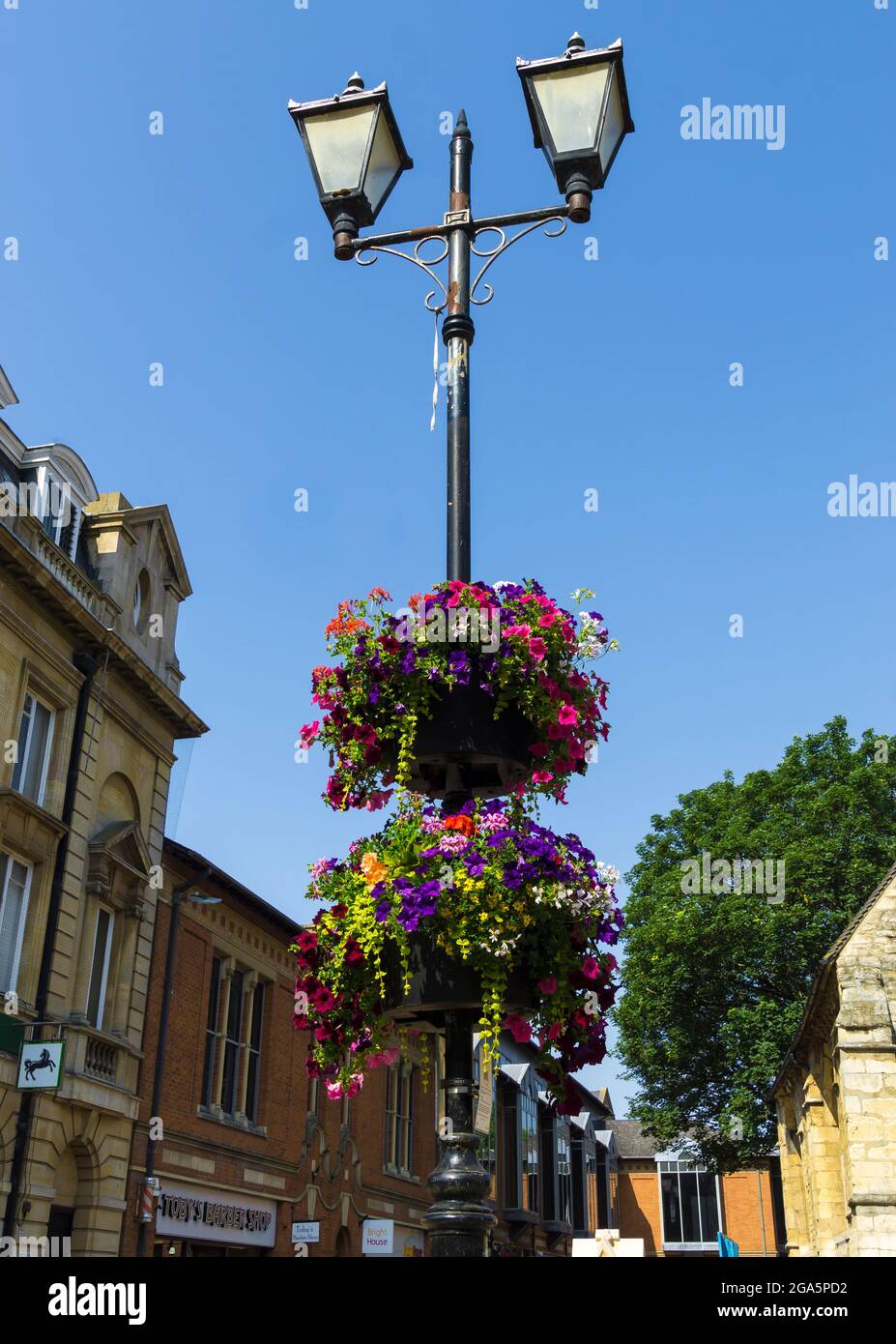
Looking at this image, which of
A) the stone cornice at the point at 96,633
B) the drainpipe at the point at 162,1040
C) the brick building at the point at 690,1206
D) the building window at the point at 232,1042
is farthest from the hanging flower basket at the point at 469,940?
the brick building at the point at 690,1206

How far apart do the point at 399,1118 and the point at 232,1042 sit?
39.4 feet

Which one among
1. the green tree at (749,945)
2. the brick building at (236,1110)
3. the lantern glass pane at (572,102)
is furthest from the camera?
the green tree at (749,945)

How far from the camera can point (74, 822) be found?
1839 cm

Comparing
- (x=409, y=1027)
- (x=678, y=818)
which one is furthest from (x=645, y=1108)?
(x=409, y=1027)

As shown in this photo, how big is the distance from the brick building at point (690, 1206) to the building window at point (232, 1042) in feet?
164

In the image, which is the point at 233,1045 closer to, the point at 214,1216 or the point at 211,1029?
the point at 211,1029

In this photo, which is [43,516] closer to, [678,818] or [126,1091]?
[126,1091]

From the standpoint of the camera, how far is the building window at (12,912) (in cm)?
1633

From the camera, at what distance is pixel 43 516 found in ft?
62.3

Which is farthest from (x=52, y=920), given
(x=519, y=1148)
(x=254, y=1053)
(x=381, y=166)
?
(x=519, y=1148)

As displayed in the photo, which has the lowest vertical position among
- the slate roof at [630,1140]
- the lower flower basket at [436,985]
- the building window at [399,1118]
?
the lower flower basket at [436,985]

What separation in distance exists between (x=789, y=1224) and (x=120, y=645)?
963 inches

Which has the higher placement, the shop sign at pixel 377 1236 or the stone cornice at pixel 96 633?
the stone cornice at pixel 96 633

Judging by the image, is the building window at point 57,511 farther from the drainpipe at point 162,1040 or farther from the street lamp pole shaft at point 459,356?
the street lamp pole shaft at point 459,356
